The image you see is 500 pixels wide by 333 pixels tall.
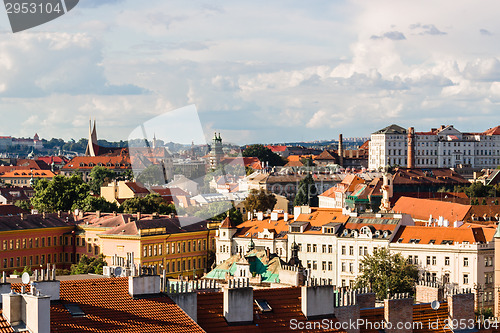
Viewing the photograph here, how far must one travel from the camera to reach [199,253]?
81125 mm

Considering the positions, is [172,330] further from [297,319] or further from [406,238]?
[406,238]

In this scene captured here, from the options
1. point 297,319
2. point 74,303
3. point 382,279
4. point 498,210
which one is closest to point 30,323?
point 74,303

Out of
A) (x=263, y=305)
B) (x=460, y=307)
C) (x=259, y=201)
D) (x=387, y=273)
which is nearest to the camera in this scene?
(x=263, y=305)

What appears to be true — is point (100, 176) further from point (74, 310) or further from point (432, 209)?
point (74, 310)

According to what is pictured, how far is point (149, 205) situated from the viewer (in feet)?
331

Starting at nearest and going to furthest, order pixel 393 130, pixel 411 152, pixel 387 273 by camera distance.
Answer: pixel 387 273, pixel 411 152, pixel 393 130

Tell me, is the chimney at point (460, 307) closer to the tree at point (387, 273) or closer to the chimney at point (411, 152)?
the tree at point (387, 273)

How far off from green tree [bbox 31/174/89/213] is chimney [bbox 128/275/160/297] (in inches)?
3330

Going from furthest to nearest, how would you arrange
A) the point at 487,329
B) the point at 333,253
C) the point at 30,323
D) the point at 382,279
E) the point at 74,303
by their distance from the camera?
the point at 333,253 < the point at 382,279 < the point at 487,329 < the point at 74,303 < the point at 30,323

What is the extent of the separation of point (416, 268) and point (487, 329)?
38805mm

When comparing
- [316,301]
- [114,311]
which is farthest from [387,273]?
[114,311]

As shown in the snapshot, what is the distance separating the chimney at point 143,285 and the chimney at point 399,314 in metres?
5.99

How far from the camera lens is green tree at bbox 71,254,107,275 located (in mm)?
66688

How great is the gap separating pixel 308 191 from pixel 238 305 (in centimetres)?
11273
